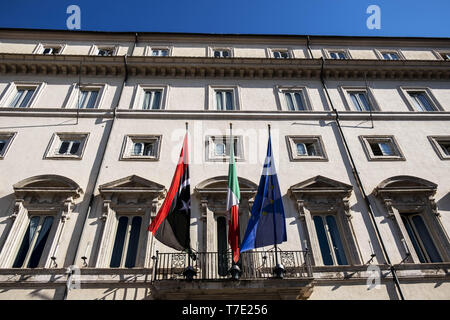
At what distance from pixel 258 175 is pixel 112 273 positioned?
6.53m

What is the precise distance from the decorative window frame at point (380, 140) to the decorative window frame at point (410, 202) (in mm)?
1273

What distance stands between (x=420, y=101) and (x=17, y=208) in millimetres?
19760

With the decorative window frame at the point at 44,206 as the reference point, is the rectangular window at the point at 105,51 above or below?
above

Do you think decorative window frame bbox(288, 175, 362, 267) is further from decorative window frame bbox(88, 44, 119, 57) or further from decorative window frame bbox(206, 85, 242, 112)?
decorative window frame bbox(88, 44, 119, 57)

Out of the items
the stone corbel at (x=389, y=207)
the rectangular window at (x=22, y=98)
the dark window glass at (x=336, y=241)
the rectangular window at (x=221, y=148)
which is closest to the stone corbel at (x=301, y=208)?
the dark window glass at (x=336, y=241)

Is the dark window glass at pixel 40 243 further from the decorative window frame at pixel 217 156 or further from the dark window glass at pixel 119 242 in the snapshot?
the decorative window frame at pixel 217 156

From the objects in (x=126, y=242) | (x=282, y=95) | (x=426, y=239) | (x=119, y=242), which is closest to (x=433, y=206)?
(x=426, y=239)

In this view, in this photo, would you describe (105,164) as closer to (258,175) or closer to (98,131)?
(98,131)

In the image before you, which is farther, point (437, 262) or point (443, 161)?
point (443, 161)

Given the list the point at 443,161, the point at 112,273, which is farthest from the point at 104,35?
the point at 443,161

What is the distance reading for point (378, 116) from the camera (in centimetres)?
1627

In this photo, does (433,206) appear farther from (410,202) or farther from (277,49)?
(277,49)

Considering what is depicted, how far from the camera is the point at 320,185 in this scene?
12898 mm

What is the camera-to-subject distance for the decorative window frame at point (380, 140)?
558 inches
